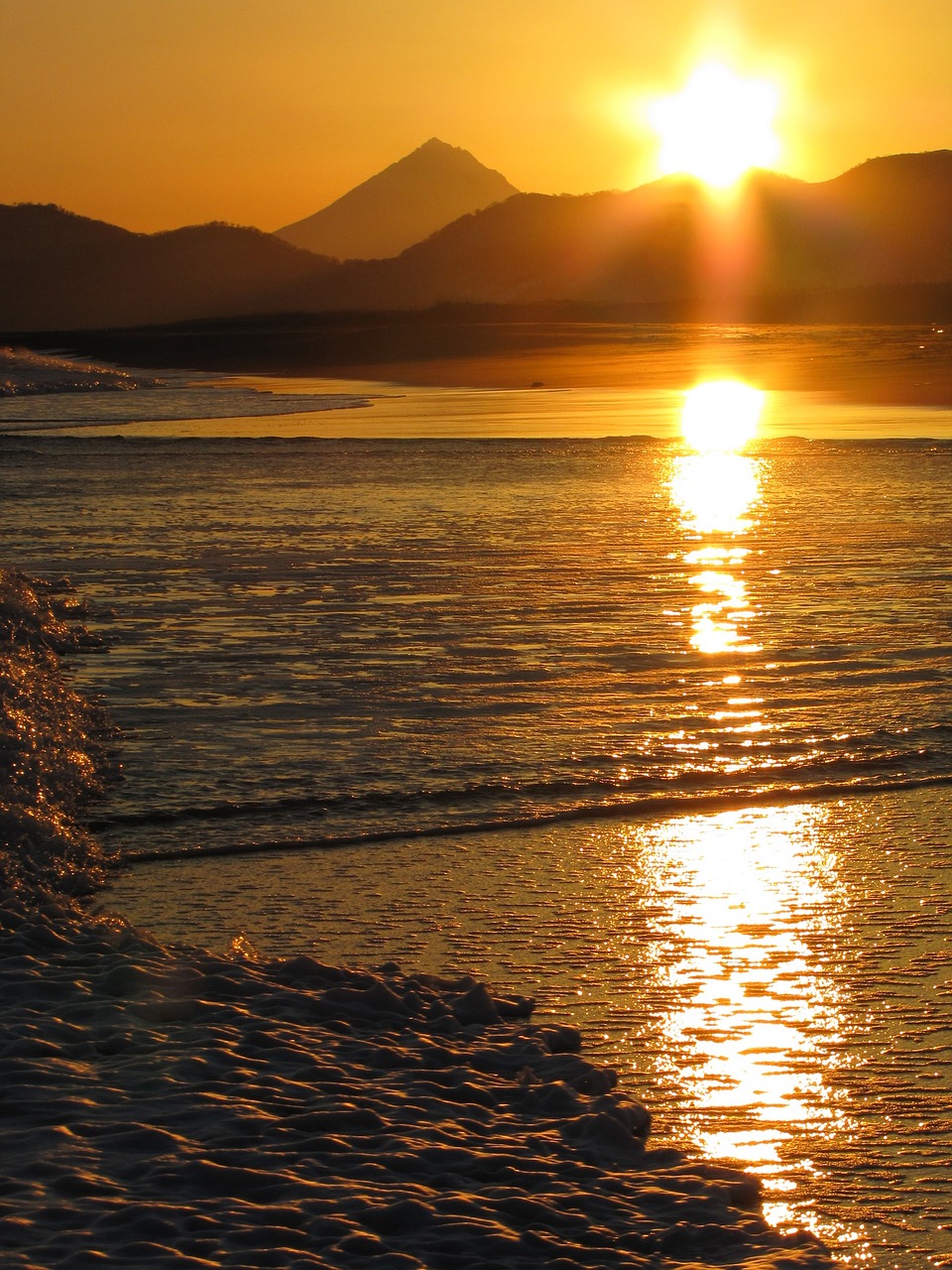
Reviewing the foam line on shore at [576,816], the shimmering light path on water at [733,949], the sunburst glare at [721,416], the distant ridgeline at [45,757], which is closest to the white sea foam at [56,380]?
the sunburst glare at [721,416]

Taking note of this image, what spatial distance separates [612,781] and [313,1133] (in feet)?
11.2

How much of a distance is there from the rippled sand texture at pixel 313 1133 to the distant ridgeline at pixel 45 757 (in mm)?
960

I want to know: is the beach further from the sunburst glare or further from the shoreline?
the shoreline

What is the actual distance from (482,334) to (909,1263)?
75990 mm

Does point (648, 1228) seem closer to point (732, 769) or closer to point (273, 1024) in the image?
point (273, 1024)

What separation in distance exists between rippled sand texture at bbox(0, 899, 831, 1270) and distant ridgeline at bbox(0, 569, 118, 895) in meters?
0.96

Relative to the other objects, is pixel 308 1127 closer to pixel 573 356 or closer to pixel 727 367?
pixel 727 367

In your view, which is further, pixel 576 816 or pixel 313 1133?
pixel 576 816

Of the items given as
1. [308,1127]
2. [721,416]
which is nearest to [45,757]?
[308,1127]

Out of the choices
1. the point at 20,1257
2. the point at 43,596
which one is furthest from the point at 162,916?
the point at 43,596

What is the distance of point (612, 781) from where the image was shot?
7.06 metres

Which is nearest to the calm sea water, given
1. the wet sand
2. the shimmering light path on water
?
the shimmering light path on water

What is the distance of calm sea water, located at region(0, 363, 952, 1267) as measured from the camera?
4.49m

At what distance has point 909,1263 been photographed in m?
3.54
